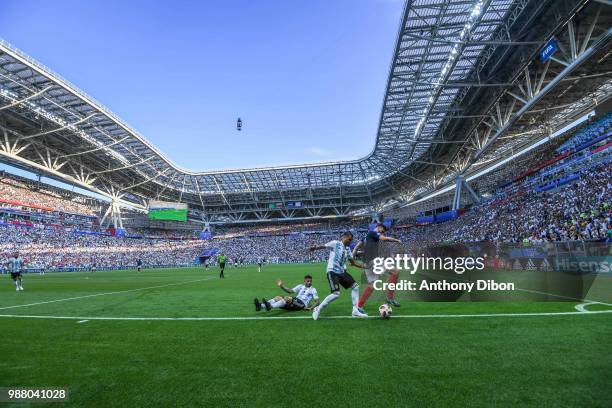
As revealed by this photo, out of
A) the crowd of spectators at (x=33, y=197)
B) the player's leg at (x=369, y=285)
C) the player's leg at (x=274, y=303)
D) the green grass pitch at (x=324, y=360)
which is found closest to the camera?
the green grass pitch at (x=324, y=360)

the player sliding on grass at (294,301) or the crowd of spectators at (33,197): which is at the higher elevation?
the crowd of spectators at (33,197)

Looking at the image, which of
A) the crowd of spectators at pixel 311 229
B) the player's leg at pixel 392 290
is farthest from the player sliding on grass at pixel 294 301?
the crowd of spectators at pixel 311 229

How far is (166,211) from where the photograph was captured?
6650 centimetres

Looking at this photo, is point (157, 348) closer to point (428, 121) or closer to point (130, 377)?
point (130, 377)

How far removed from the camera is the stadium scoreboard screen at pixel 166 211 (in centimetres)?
6638

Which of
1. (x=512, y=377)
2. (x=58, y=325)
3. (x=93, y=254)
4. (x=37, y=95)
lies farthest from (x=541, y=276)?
(x=93, y=254)

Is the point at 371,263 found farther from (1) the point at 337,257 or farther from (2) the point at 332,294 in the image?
(2) the point at 332,294

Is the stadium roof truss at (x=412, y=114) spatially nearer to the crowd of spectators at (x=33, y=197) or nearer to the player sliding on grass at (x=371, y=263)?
the crowd of spectators at (x=33, y=197)

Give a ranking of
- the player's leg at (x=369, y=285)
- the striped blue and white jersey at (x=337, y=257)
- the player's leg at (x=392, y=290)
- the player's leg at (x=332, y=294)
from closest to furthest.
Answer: the player's leg at (x=332, y=294) < the striped blue and white jersey at (x=337, y=257) < the player's leg at (x=369, y=285) < the player's leg at (x=392, y=290)

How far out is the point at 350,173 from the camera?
62.3 metres

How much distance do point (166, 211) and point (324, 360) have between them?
68.4 meters

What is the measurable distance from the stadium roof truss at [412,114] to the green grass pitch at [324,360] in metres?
18.6

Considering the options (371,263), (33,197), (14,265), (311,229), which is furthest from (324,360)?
(311,229)

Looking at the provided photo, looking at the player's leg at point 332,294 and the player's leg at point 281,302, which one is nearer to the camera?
the player's leg at point 332,294
